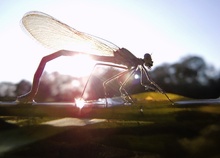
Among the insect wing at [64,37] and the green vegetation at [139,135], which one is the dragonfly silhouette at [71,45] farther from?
the green vegetation at [139,135]

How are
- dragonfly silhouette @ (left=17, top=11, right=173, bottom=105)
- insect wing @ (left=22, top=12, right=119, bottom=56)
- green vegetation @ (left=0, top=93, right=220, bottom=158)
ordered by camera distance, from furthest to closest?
insect wing @ (left=22, top=12, right=119, bottom=56) → dragonfly silhouette @ (left=17, top=11, right=173, bottom=105) → green vegetation @ (left=0, top=93, right=220, bottom=158)

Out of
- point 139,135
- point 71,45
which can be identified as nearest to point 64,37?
point 71,45

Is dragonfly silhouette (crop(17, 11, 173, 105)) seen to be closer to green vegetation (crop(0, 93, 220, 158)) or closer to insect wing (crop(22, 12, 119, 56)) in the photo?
insect wing (crop(22, 12, 119, 56))

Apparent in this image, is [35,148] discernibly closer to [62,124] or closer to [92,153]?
[92,153]

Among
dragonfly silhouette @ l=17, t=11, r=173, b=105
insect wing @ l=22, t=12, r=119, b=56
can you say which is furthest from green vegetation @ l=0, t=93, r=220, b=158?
insect wing @ l=22, t=12, r=119, b=56

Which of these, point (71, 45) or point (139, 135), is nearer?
point (139, 135)

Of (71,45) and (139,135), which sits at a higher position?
(71,45)

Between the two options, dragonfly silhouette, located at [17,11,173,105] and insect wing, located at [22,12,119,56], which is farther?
insect wing, located at [22,12,119,56]

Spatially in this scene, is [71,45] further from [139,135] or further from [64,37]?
[139,135]
